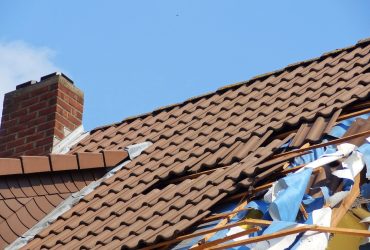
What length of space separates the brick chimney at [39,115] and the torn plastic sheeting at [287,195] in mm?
4494

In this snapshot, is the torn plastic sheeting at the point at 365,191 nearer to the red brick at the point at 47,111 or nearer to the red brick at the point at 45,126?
the red brick at the point at 45,126

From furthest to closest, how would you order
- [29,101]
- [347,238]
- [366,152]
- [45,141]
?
[29,101], [45,141], [347,238], [366,152]

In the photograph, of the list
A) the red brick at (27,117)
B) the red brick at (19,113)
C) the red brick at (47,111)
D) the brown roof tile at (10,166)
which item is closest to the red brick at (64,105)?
the red brick at (47,111)

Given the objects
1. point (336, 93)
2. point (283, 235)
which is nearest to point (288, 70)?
→ point (336, 93)

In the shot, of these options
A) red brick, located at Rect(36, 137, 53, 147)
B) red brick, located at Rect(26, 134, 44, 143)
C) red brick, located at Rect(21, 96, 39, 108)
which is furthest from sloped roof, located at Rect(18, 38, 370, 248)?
red brick, located at Rect(21, 96, 39, 108)

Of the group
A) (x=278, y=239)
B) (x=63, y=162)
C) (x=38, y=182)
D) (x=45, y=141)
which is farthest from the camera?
(x=45, y=141)

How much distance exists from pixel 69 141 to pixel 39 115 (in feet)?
1.83

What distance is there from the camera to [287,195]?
682cm

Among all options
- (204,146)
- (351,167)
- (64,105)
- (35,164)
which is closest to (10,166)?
(35,164)

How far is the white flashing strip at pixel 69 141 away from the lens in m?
10.9

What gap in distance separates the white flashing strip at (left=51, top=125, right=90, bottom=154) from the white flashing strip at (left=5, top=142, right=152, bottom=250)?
4.12 ft

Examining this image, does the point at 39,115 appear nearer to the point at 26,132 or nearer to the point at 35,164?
the point at 26,132

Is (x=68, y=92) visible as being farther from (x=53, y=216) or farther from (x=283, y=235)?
(x=283, y=235)

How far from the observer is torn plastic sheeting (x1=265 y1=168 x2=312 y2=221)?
6.79 meters
